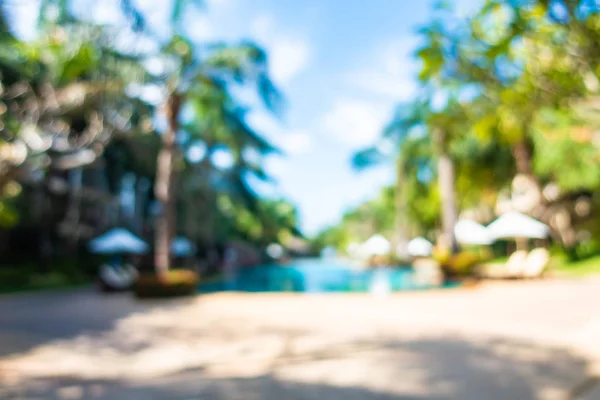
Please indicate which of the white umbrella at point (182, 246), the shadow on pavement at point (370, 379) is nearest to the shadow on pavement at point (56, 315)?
the shadow on pavement at point (370, 379)

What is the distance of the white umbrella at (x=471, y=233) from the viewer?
1983 centimetres

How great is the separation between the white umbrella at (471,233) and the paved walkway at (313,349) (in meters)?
9.43

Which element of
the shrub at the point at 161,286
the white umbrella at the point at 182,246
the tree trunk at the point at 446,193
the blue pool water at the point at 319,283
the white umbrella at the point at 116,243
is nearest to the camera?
the shrub at the point at 161,286

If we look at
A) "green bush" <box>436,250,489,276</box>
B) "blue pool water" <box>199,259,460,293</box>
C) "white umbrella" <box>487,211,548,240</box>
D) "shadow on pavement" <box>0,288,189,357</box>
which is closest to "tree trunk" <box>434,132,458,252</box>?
"blue pool water" <box>199,259,460,293</box>

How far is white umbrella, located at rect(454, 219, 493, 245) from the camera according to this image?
1983 cm

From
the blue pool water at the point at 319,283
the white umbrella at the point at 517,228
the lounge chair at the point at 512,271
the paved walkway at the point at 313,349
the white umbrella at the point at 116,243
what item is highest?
the white umbrella at the point at 116,243

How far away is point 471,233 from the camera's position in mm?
20234

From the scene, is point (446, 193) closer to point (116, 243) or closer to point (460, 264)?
point (460, 264)

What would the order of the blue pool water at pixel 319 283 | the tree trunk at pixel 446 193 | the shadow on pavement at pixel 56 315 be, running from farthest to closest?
the tree trunk at pixel 446 193 < the blue pool water at pixel 319 283 < the shadow on pavement at pixel 56 315

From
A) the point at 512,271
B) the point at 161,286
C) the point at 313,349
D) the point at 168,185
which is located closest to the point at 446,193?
the point at 512,271

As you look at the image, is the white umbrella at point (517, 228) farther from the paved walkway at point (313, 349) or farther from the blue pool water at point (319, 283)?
the paved walkway at point (313, 349)

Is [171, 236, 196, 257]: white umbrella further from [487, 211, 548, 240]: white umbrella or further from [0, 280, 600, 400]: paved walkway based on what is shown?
[487, 211, 548, 240]: white umbrella

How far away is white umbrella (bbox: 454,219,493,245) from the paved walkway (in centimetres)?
943

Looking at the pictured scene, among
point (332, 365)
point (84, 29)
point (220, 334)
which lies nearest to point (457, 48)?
point (332, 365)
